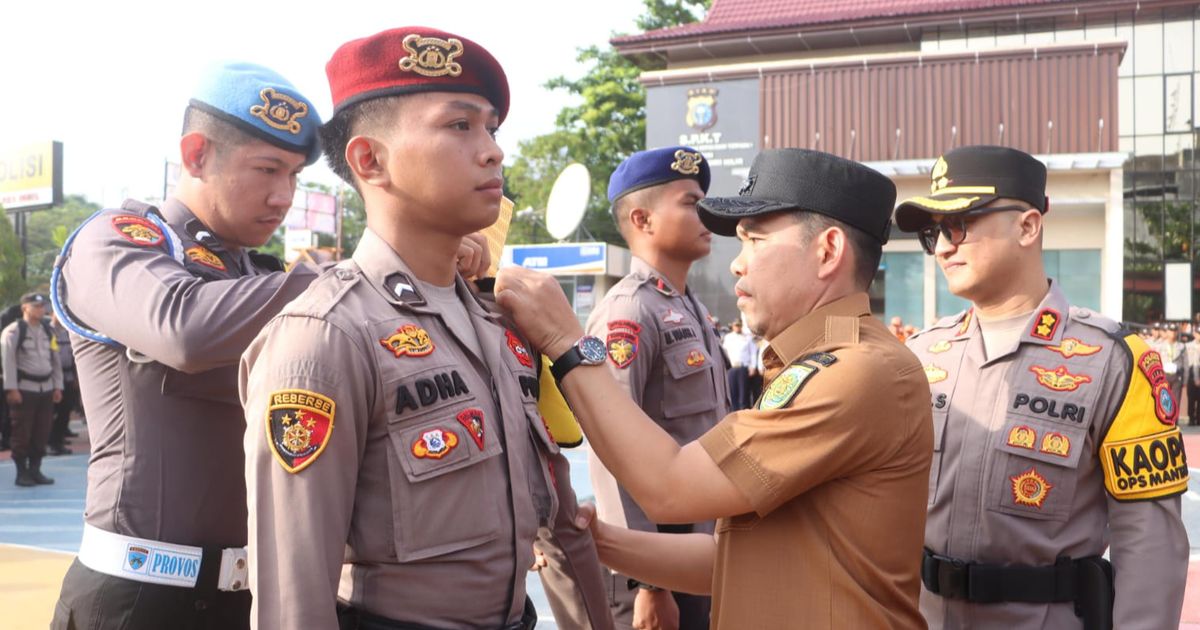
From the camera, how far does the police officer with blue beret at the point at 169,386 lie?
7.05 feet

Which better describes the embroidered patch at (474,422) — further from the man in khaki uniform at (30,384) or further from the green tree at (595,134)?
the green tree at (595,134)

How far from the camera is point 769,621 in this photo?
218 centimetres

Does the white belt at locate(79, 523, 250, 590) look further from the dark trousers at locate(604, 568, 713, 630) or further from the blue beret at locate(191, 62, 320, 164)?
the dark trousers at locate(604, 568, 713, 630)

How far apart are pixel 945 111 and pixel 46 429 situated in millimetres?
20932

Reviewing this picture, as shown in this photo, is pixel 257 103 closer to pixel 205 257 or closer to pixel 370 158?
pixel 205 257

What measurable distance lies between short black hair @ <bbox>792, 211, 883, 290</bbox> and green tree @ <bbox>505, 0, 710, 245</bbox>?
32511 millimetres

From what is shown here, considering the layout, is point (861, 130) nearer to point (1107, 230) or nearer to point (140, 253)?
point (1107, 230)

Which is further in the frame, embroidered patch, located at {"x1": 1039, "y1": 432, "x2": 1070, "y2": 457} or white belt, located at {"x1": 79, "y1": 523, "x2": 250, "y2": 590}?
embroidered patch, located at {"x1": 1039, "y1": 432, "x2": 1070, "y2": 457}

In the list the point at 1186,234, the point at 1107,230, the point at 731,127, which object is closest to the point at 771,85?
the point at 731,127

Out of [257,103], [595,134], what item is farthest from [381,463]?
[595,134]

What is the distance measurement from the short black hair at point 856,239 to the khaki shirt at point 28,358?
10981 millimetres

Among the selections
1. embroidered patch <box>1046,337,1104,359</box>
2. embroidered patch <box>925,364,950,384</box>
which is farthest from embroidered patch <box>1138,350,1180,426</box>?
embroidered patch <box>925,364,950,384</box>

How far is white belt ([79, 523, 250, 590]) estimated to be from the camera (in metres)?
2.27

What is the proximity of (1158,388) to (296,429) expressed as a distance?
8.13 ft
